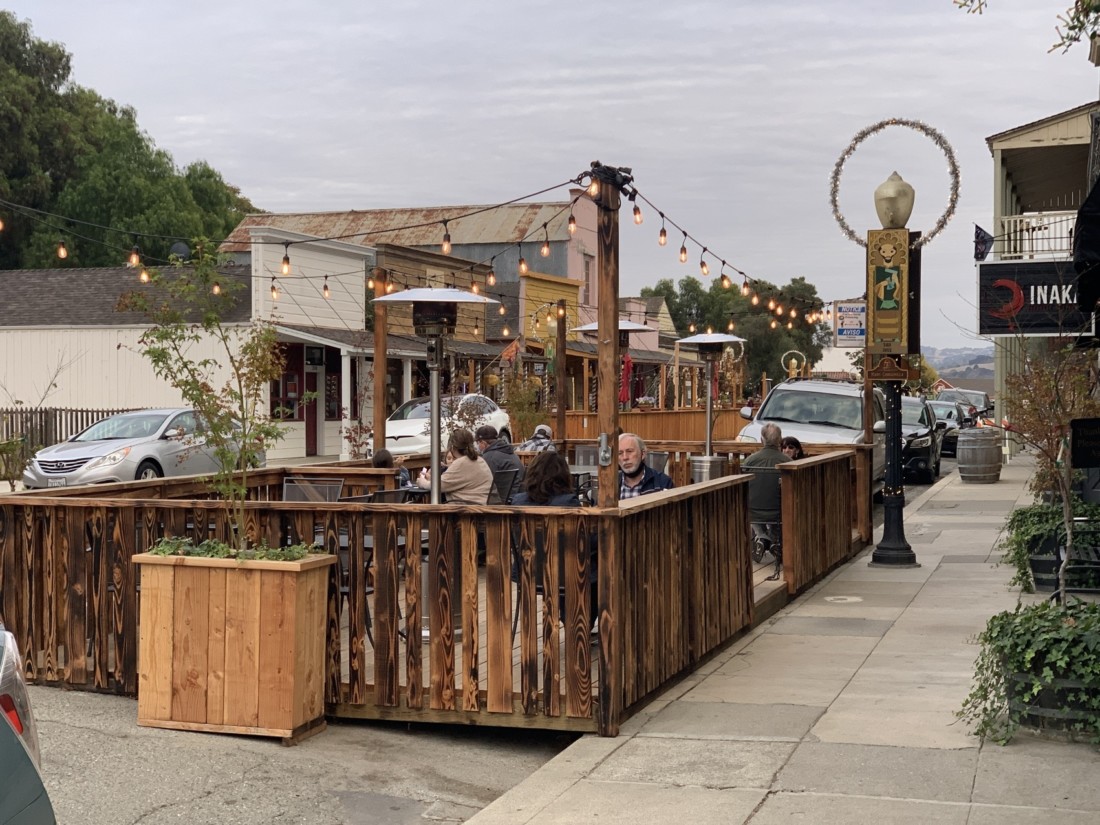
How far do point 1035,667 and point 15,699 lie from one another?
459 cm

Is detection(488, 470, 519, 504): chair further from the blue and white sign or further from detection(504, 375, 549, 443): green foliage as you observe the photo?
the blue and white sign

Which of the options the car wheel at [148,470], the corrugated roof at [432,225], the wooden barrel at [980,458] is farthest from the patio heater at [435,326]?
the corrugated roof at [432,225]

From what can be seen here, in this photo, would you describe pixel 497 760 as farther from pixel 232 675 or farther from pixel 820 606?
pixel 820 606

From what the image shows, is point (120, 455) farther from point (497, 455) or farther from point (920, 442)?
point (920, 442)

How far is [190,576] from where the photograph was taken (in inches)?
272

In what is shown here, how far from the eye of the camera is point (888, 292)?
13.3 metres

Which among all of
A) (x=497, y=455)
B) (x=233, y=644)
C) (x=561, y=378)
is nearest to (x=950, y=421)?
(x=561, y=378)

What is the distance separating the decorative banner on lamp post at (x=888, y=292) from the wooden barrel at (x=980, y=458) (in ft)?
38.7

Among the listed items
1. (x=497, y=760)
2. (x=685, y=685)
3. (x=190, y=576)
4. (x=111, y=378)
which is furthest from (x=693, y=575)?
(x=111, y=378)

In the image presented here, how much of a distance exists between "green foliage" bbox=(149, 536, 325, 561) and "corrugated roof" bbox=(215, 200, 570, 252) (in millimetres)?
41271

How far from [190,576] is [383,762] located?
4.52 feet

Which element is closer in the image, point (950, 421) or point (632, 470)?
point (632, 470)

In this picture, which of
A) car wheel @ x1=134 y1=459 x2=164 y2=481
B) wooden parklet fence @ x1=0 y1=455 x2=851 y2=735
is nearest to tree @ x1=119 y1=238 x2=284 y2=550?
wooden parklet fence @ x1=0 y1=455 x2=851 y2=735

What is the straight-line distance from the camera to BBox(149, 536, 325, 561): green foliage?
22.6ft
